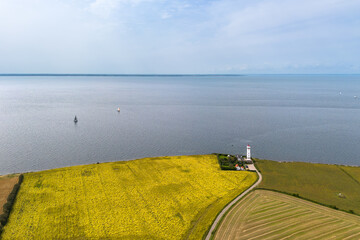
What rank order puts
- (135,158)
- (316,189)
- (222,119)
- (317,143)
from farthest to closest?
(222,119) → (317,143) → (135,158) → (316,189)

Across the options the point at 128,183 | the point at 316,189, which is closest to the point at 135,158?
the point at 128,183

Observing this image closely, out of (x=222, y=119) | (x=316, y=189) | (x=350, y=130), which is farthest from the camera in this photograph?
(x=222, y=119)

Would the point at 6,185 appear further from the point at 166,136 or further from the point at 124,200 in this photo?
the point at 166,136

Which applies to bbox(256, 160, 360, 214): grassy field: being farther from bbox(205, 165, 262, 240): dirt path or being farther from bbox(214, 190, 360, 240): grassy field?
bbox(214, 190, 360, 240): grassy field

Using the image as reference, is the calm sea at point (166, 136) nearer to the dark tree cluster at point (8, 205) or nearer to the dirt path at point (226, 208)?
the dark tree cluster at point (8, 205)

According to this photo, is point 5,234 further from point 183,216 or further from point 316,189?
point 316,189

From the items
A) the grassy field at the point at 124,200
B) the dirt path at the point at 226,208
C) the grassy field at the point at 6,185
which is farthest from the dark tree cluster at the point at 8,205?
the dirt path at the point at 226,208
